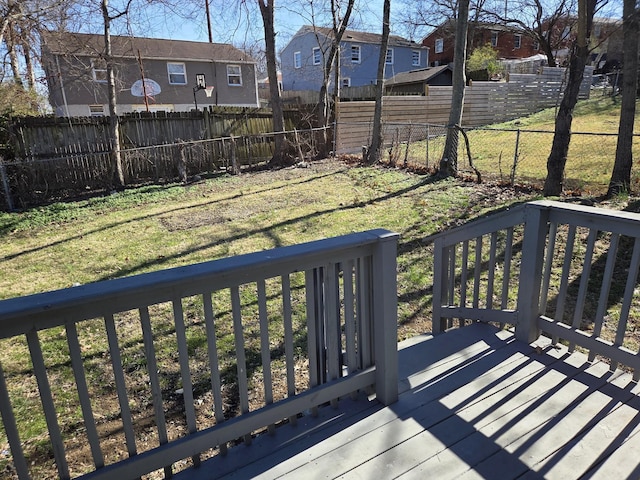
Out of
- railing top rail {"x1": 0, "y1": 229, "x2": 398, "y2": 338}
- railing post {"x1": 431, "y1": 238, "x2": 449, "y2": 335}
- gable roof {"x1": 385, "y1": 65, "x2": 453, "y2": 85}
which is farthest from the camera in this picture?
gable roof {"x1": 385, "y1": 65, "x2": 453, "y2": 85}

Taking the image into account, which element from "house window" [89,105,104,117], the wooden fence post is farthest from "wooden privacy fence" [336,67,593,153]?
"house window" [89,105,104,117]

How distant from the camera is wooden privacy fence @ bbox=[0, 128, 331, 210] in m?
9.80

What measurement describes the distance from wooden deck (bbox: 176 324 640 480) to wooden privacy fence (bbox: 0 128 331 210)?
10.0m

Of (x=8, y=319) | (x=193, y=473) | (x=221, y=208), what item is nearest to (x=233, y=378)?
(x=193, y=473)

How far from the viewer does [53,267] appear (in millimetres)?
5773

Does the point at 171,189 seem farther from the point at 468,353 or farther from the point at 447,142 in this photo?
the point at 468,353

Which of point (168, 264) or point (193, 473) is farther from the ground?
point (193, 473)

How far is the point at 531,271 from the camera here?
2.75 m

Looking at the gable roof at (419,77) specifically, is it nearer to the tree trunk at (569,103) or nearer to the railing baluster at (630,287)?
the tree trunk at (569,103)

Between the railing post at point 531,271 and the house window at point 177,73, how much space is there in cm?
2592

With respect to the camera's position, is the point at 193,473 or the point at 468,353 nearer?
the point at 193,473

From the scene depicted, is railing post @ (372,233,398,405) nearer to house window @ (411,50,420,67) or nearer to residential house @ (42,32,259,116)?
residential house @ (42,32,259,116)

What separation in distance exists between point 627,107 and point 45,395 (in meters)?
8.36

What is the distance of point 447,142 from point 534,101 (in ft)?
47.1
